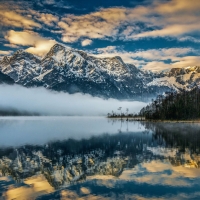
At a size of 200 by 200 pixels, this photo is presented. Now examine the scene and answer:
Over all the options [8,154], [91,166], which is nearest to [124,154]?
[91,166]

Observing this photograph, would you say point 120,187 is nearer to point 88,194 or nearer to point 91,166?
point 88,194

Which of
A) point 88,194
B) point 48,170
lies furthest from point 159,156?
point 88,194

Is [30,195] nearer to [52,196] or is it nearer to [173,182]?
[52,196]

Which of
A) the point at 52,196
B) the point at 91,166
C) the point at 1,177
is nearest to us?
the point at 52,196

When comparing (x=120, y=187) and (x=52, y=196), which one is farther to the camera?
(x=120, y=187)

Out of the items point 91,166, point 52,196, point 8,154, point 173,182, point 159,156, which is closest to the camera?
point 52,196

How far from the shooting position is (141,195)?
2242 cm

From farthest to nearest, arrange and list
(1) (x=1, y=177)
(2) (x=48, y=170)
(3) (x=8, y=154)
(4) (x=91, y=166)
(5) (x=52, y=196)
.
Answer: (3) (x=8, y=154)
(4) (x=91, y=166)
(2) (x=48, y=170)
(1) (x=1, y=177)
(5) (x=52, y=196)

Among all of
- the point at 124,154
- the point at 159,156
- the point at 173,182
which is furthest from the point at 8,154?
the point at 173,182

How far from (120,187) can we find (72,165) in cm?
1143

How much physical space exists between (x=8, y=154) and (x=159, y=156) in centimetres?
2345

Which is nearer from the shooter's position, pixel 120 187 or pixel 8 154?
pixel 120 187

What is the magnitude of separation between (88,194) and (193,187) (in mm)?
9415

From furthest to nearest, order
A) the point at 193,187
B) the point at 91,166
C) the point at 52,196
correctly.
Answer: the point at 91,166 < the point at 193,187 < the point at 52,196
